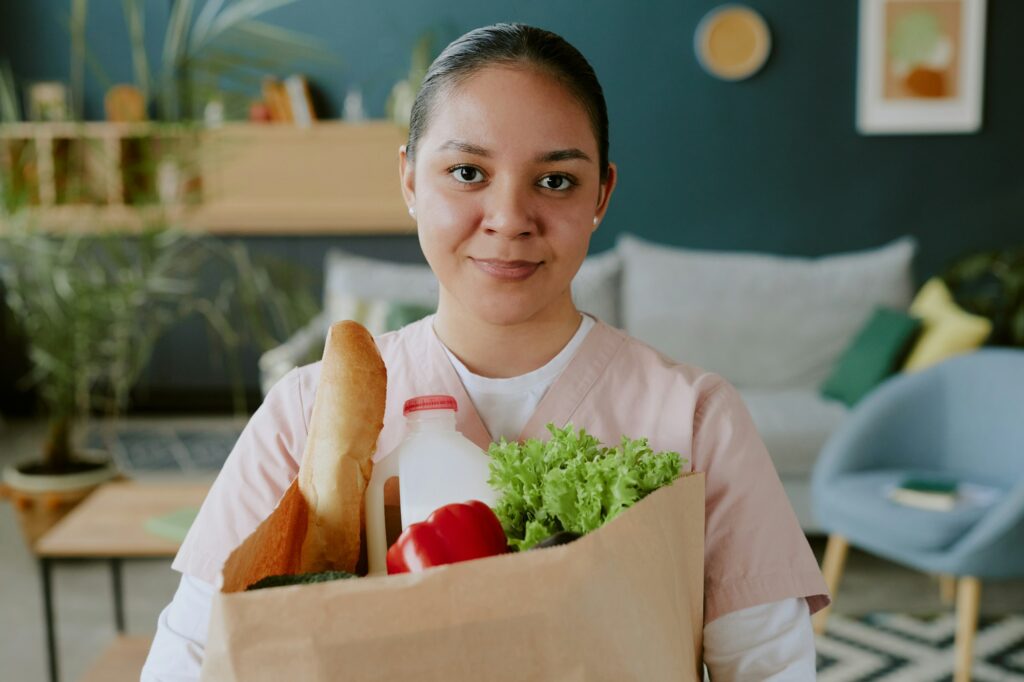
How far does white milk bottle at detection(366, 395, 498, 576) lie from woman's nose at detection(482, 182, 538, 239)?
140 millimetres

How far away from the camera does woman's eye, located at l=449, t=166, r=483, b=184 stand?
2.70ft

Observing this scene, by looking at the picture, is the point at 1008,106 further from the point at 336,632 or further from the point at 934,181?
the point at 336,632

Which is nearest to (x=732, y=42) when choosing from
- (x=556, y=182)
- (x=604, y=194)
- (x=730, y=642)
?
(x=604, y=194)


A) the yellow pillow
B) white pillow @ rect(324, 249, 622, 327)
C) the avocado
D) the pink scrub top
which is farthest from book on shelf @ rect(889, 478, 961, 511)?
the avocado

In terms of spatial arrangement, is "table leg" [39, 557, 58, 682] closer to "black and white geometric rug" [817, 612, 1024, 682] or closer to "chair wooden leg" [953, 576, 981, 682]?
"black and white geometric rug" [817, 612, 1024, 682]

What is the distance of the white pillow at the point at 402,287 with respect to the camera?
3795 mm

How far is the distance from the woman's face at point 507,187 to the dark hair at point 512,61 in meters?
0.01

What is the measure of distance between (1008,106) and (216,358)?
4250 mm

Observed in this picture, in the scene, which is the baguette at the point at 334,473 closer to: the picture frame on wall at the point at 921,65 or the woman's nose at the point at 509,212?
the woman's nose at the point at 509,212

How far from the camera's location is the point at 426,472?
2.47 feet

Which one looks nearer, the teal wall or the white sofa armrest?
the white sofa armrest

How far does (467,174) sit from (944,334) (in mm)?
2939

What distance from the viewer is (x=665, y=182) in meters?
5.30

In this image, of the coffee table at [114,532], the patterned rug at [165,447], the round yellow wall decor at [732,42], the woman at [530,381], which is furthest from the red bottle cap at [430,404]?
the round yellow wall decor at [732,42]
